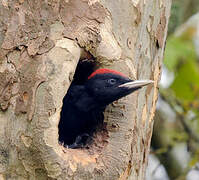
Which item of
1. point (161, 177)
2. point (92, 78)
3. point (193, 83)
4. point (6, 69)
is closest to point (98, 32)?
point (92, 78)

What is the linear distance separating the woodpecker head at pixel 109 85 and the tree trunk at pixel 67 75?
0.22ft

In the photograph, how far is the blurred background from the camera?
266 inches

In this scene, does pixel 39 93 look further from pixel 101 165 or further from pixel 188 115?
pixel 188 115

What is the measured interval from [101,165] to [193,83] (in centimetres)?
411

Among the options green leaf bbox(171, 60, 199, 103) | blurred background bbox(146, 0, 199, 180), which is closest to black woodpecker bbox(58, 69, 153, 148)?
blurred background bbox(146, 0, 199, 180)

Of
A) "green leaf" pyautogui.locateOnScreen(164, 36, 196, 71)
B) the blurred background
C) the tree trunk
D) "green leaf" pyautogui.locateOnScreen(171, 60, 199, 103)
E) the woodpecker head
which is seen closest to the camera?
the tree trunk

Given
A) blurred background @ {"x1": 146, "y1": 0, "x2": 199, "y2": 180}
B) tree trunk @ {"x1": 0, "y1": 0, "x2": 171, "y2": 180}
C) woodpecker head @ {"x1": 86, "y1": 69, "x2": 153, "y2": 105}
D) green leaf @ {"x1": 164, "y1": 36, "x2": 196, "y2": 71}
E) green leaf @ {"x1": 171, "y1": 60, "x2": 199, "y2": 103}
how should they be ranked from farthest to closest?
green leaf @ {"x1": 171, "y1": 60, "x2": 199, "y2": 103} < blurred background @ {"x1": 146, "y1": 0, "x2": 199, "y2": 180} < green leaf @ {"x1": 164, "y1": 36, "x2": 196, "y2": 71} < woodpecker head @ {"x1": 86, "y1": 69, "x2": 153, "y2": 105} < tree trunk @ {"x1": 0, "y1": 0, "x2": 171, "y2": 180}

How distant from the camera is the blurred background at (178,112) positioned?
266 inches

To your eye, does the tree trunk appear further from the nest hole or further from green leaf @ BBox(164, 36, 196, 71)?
green leaf @ BBox(164, 36, 196, 71)

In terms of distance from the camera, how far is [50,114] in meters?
3.59

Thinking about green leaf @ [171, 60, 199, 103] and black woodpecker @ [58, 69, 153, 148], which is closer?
black woodpecker @ [58, 69, 153, 148]

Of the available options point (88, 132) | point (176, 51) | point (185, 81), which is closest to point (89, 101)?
point (88, 132)

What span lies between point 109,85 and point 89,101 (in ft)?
1.07

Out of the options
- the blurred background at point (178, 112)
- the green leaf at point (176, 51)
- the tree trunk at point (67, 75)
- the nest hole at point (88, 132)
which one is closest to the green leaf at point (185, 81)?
the blurred background at point (178, 112)
